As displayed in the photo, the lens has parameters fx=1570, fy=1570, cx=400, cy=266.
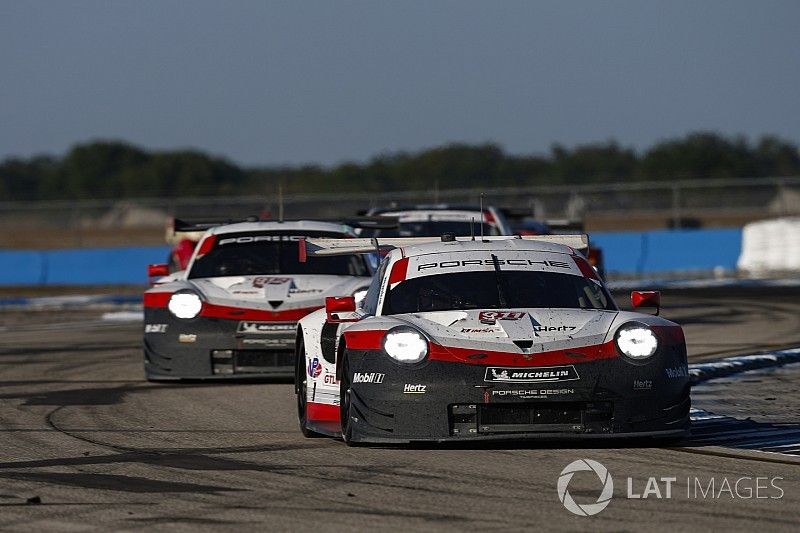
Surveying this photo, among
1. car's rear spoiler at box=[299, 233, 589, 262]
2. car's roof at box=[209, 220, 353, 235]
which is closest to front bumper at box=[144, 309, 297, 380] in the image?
car's roof at box=[209, 220, 353, 235]

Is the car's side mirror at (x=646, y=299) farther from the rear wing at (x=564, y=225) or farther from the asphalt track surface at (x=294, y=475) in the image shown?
the rear wing at (x=564, y=225)

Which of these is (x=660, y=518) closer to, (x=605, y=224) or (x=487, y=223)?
(x=487, y=223)

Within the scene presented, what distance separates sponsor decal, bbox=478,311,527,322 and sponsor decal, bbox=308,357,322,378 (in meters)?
1.20

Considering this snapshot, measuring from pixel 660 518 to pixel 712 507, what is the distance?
348mm

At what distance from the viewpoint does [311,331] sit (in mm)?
9875

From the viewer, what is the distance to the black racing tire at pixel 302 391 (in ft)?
30.8

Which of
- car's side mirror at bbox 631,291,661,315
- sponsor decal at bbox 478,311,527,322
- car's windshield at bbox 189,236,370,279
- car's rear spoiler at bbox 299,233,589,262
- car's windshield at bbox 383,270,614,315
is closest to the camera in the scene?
sponsor decal at bbox 478,311,527,322

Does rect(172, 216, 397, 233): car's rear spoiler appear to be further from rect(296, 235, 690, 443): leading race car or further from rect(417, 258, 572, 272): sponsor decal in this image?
rect(296, 235, 690, 443): leading race car

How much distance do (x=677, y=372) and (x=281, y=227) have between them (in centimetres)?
640

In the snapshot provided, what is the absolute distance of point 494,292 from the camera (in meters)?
9.31

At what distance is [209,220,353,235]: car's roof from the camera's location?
1415cm

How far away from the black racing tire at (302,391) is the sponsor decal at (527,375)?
1.50 m

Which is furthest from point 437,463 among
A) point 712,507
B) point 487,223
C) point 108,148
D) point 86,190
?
point 108,148

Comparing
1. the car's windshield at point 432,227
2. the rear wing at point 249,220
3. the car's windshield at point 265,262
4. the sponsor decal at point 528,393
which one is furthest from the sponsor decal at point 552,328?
the car's windshield at point 432,227
